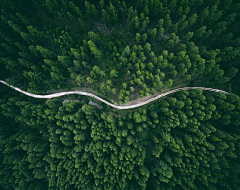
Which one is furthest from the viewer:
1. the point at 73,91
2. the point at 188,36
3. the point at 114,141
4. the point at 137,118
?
the point at 73,91

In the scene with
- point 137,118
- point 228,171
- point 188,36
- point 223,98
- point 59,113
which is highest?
point 188,36

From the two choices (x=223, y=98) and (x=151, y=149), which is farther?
(x=151, y=149)

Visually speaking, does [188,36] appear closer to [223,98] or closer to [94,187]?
[223,98]

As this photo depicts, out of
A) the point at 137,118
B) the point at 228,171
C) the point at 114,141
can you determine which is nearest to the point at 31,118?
the point at 114,141

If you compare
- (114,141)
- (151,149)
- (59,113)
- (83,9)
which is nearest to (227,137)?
(151,149)

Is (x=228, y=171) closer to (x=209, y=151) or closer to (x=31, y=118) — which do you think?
(x=209, y=151)

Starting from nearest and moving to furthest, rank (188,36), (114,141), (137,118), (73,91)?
(188,36), (137,118), (114,141), (73,91)

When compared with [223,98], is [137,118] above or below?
below
